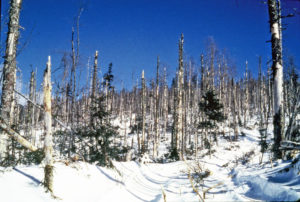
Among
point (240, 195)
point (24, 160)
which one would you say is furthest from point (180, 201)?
point (24, 160)

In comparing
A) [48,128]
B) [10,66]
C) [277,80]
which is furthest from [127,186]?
[277,80]

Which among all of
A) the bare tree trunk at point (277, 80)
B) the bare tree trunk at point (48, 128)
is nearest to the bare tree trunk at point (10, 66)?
the bare tree trunk at point (48, 128)

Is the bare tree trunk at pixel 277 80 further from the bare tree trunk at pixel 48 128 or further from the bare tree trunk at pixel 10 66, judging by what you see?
the bare tree trunk at pixel 10 66

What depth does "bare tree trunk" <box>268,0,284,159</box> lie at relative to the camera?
5270mm

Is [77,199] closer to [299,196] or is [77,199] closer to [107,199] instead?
[107,199]

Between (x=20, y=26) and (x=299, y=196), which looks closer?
(x=299, y=196)

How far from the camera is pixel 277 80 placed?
215 inches

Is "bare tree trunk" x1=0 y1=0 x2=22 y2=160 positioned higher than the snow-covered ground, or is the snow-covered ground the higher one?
"bare tree trunk" x1=0 y1=0 x2=22 y2=160

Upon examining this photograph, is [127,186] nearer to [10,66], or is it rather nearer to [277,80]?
[10,66]

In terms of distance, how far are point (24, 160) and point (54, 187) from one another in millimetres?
4010

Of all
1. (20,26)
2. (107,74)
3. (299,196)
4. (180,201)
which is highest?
(107,74)

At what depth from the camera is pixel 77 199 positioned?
3.69 meters

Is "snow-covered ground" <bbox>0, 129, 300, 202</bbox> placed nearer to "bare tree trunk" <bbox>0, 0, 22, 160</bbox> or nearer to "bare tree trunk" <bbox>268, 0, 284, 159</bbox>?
"bare tree trunk" <bbox>268, 0, 284, 159</bbox>

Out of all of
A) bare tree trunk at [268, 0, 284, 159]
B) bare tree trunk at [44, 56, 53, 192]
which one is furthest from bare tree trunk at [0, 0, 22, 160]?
bare tree trunk at [268, 0, 284, 159]
